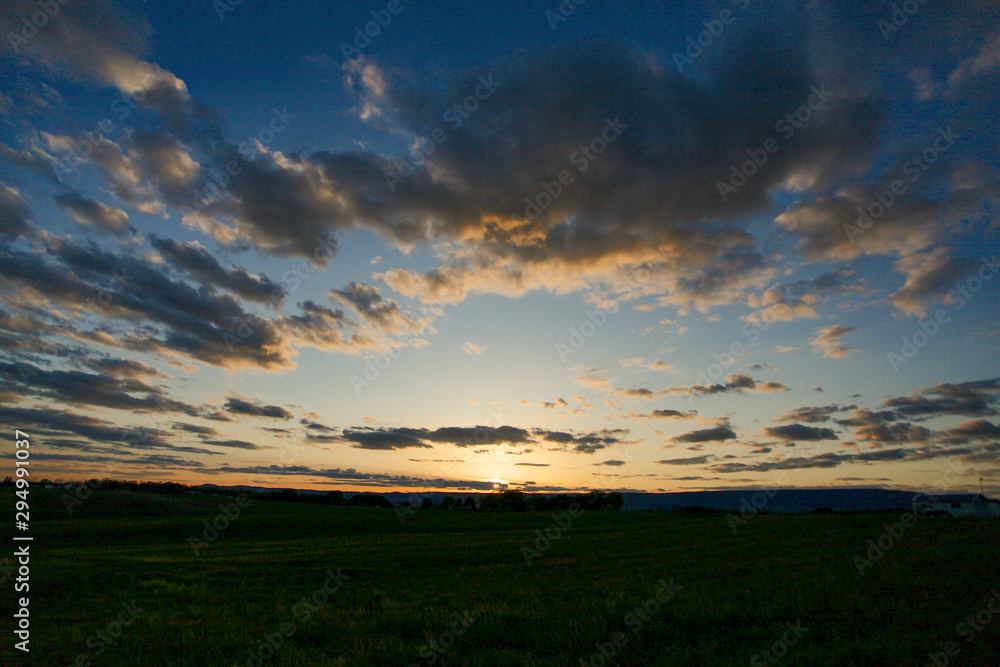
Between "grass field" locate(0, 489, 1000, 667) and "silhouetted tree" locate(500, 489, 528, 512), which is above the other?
"grass field" locate(0, 489, 1000, 667)

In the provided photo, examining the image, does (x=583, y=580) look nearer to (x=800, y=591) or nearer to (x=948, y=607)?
(x=800, y=591)

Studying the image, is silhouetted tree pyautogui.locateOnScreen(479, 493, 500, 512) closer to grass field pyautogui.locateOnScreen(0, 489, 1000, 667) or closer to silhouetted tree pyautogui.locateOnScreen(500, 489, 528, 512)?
silhouetted tree pyautogui.locateOnScreen(500, 489, 528, 512)

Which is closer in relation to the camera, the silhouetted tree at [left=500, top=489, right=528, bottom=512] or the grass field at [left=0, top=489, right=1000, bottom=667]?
the grass field at [left=0, top=489, right=1000, bottom=667]

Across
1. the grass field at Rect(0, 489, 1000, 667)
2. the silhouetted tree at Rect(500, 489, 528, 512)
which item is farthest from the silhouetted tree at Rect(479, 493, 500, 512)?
the grass field at Rect(0, 489, 1000, 667)

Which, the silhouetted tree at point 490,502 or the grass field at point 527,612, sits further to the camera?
the silhouetted tree at point 490,502

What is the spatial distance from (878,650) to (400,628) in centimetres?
1050

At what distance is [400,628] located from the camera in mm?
13031

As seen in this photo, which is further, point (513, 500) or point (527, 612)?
point (513, 500)

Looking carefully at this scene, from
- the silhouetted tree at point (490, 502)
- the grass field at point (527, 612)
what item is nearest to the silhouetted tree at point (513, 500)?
the silhouetted tree at point (490, 502)

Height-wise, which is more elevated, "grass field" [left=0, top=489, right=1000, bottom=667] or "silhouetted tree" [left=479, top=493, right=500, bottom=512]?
"grass field" [left=0, top=489, right=1000, bottom=667]

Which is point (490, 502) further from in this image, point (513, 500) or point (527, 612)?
point (527, 612)

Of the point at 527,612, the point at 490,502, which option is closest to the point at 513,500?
the point at 490,502

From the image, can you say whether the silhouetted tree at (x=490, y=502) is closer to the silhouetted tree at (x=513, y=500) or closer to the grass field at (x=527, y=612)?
the silhouetted tree at (x=513, y=500)

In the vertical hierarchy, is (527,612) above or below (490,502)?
above
